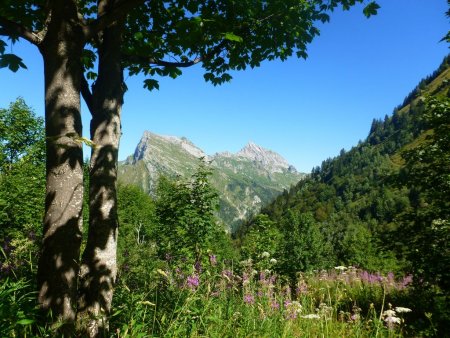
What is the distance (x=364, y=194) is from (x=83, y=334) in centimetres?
19094

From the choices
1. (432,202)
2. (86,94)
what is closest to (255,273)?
(86,94)

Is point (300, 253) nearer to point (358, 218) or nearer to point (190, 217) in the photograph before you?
point (190, 217)

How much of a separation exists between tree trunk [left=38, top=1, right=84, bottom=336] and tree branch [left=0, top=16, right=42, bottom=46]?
0.13 m

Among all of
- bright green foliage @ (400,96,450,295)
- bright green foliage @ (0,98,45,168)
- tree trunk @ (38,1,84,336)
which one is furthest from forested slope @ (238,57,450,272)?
bright green foliage @ (0,98,45,168)

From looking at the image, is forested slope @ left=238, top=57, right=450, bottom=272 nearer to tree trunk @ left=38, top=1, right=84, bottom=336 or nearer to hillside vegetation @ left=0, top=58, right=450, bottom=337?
hillside vegetation @ left=0, top=58, right=450, bottom=337

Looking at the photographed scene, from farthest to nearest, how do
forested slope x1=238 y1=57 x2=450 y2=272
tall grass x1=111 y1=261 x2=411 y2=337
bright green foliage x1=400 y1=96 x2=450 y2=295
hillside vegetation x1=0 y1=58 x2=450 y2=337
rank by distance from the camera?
1. forested slope x1=238 y1=57 x2=450 y2=272
2. bright green foliage x1=400 y1=96 x2=450 y2=295
3. hillside vegetation x1=0 y1=58 x2=450 y2=337
4. tall grass x1=111 y1=261 x2=411 y2=337

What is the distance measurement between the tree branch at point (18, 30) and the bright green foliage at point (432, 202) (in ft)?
27.9

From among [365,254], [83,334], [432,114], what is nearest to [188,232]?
[83,334]

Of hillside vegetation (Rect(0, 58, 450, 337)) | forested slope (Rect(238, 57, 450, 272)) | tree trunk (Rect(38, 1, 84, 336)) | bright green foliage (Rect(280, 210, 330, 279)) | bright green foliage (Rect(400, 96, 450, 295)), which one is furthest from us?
bright green foliage (Rect(280, 210, 330, 279))

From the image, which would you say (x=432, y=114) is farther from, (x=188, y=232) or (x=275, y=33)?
(x=188, y=232)

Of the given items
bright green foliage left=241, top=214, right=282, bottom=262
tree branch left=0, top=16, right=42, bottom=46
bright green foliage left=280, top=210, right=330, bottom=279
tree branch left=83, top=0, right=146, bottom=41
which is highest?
tree branch left=83, top=0, right=146, bottom=41

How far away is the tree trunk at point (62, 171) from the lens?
132 inches

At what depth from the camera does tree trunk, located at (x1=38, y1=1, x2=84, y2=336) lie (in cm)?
335

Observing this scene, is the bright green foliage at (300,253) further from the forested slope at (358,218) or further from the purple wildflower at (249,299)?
the purple wildflower at (249,299)
